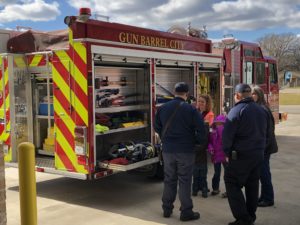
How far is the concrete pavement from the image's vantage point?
5.28m

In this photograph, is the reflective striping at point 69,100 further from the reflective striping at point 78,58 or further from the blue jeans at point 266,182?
the blue jeans at point 266,182

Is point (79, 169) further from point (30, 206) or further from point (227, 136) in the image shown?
point (30, 206)

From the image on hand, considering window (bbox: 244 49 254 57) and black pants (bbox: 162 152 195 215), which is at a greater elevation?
window (bbox: 244 49 254 57)

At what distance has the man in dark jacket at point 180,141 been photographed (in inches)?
201

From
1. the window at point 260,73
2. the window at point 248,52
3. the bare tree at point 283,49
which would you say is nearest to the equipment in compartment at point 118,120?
the window at point 248,52

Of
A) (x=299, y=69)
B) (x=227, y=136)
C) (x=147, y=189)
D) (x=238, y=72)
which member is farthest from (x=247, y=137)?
(x=299, y=69)

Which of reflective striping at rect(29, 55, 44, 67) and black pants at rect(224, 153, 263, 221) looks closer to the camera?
black pants at rect(224, 153, 263, 221)

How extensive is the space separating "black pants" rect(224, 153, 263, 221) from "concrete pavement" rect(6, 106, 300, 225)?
0.37 meters

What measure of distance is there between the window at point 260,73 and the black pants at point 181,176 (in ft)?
22.2

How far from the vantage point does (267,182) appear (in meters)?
5.72

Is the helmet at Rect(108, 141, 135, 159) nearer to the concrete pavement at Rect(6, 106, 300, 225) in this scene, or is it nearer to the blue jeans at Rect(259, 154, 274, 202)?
the concrete pavement at Rect(6, 106, 300, 225)

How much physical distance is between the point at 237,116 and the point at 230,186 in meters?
0.82

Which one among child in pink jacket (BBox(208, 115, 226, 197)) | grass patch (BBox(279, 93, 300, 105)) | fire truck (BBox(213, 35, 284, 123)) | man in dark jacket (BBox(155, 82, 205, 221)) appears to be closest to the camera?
man in dark jacket (BBox(155, 82, 205, 221))

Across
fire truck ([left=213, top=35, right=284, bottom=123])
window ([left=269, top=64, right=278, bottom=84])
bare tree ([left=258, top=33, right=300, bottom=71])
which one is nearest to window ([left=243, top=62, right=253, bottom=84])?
fire truck ([left=213, top=35, right=284, bottom=123])
